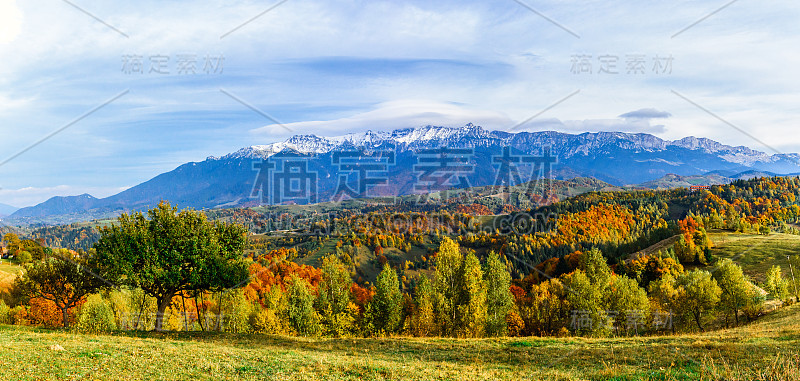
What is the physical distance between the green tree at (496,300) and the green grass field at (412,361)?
31.9 m

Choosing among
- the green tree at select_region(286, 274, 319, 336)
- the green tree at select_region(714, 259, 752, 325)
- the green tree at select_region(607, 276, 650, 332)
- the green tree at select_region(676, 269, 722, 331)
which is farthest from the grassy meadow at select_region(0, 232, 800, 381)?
the green tree at select_region(714, 259, 752, 325)

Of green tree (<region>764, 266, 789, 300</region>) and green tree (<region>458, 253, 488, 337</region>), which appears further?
green tree (<region>764, 266, 789, 300</region>)

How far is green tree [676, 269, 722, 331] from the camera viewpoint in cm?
6931

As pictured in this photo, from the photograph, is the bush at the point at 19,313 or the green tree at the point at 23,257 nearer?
the bush at the point at 19,313

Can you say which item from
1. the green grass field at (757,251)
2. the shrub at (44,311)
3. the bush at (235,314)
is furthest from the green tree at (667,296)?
the shrub at (44,311)

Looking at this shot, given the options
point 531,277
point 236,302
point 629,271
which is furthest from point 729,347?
point 531,277

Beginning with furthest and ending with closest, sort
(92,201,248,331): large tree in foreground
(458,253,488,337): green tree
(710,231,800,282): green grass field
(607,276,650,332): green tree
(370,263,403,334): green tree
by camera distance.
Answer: (710,231,800,282): green grass field, (370,263,403,334): green tree, (607,276,650,332): green tree, (458,253,488,337): green tree, (92,201,248,331): large tree in foreground

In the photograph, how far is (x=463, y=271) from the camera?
6022cm

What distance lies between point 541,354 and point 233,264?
30.3m

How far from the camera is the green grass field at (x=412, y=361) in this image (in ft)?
61.9

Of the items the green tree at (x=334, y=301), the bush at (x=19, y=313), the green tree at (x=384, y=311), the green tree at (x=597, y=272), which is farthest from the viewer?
the bush at (x=19, y=313)

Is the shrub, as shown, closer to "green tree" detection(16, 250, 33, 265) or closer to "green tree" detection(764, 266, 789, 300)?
"green tree" detection(16, 250, 33, 265)

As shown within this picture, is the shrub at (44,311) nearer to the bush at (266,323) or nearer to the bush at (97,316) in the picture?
the bush at (97,316)

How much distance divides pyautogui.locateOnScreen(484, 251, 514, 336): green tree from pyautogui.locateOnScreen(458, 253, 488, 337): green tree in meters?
2.74
